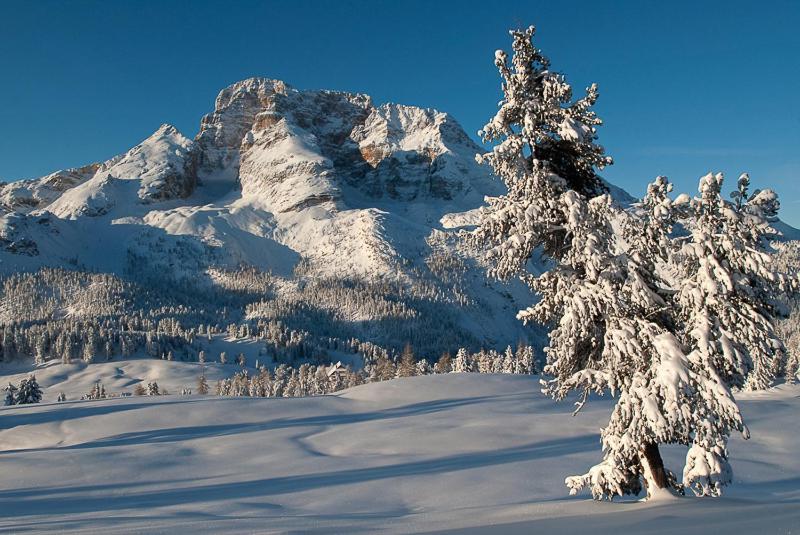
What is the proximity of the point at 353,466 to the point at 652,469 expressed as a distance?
544 inches

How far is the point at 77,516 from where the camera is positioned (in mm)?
15031

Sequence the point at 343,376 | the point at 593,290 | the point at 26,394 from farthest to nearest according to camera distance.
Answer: the point at 343,376
the point at 26,394
the point at 593,290

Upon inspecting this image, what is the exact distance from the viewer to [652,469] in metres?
11.1

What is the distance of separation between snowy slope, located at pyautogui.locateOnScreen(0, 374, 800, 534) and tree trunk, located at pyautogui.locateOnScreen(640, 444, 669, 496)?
54cm

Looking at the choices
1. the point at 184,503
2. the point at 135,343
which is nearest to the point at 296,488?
the point at 184,503

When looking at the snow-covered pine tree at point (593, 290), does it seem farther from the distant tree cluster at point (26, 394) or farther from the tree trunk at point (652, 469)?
the distant tree cluster at point (26, 394)

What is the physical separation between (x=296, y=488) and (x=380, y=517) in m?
5.61

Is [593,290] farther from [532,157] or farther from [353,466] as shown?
[353,466]

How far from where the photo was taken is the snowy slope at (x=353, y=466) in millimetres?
11219

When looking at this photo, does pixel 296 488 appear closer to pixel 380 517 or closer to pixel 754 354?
pixel 380 517

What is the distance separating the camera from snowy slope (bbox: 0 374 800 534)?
1122 cm

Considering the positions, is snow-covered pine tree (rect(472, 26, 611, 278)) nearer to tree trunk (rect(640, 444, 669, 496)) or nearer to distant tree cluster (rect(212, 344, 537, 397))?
tree trunk (rect(640, 444, 669, 496))

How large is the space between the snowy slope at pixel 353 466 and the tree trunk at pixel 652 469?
543 mm

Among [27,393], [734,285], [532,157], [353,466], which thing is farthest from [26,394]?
[734,285]
